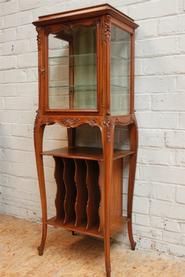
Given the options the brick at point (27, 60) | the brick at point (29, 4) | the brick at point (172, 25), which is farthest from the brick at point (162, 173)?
the brick at point (29, 4)

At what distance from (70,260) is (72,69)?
→ 3.47 feet

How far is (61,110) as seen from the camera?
5.21 feet

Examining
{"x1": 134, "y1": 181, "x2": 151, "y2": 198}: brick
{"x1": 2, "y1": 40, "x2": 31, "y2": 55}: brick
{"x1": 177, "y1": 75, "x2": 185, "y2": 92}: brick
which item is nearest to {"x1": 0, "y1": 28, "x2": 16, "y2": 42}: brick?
{"x1": 2, "y1": 40, "x2": 31, "y2": 55}: brick

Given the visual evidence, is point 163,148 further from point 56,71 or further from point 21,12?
point 21,12

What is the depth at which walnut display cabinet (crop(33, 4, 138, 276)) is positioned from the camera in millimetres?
1457

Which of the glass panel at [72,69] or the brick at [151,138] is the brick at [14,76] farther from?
the brick at [151,138]

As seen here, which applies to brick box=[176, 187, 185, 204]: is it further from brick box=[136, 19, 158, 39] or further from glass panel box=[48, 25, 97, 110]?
brick box=[136, 19, 158, 39]

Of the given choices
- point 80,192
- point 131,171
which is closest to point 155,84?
point 131,171

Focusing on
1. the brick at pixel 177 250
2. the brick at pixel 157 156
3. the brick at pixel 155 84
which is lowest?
the brick at pixel 177 250

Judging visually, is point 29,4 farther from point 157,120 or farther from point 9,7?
point 157,120

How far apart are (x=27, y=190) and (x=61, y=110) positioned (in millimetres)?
933

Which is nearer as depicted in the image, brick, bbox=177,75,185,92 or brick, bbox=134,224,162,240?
brick, bbox=177,75,185,92

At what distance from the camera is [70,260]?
1.71m

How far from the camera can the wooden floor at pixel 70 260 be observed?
5.21 ft
